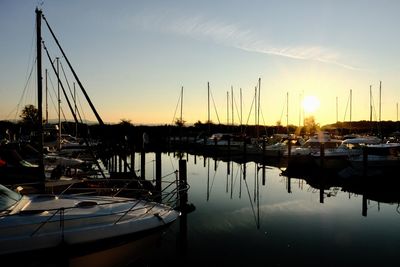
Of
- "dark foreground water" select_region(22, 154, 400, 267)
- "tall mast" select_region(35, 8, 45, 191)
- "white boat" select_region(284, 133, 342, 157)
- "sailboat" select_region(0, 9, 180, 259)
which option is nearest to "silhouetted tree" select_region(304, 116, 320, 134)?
"white boat" select_region(284, 133, 342, 157)

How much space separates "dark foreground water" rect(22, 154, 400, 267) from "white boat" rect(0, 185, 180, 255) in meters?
0.42

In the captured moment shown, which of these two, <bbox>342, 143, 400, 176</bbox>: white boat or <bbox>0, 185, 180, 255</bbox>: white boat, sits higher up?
<bbox>0, 185, 180, 255</bbox>: white boat

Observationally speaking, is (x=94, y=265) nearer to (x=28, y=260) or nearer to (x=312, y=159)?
(x=28, y=260)

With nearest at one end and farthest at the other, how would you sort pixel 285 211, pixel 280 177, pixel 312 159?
1. pixel 285 211
2. pixel 280 177
3. pixel 312 159

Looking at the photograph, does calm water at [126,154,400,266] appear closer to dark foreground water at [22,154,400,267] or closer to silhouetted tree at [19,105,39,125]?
dark foreground water at [22,154,400,267]

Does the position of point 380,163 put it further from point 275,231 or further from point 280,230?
point 275,231

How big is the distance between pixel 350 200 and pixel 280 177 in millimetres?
8994

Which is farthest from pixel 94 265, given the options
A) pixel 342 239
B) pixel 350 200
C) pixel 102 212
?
pixel 350 200

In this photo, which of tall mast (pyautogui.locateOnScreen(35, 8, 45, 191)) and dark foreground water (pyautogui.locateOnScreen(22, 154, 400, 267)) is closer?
dark foreground water (pyautogui.locateOnScreen(22, 154, 400, 267))

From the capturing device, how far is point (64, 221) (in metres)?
8.10

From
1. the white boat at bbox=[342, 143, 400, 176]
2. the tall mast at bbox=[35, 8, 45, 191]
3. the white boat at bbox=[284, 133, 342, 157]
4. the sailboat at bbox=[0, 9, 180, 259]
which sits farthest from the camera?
the white boat at bbox=[284, 133, 342, 157]

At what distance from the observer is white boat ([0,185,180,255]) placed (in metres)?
7.61

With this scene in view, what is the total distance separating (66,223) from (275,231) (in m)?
8.87

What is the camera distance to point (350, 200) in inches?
825
